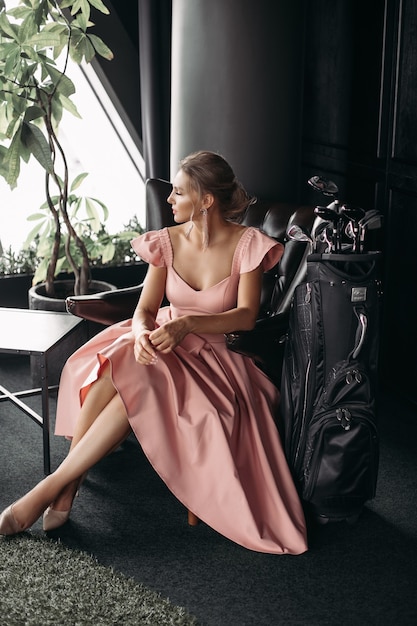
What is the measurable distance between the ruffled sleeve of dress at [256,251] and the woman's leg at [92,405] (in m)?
0.56

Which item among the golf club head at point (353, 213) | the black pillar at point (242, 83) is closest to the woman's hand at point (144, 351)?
the golf club head at point (353, 213)

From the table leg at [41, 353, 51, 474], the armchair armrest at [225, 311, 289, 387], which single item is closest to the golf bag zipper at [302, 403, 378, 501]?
the armchair armrest at [225, 311, 289, 387]

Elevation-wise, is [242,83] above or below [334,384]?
above

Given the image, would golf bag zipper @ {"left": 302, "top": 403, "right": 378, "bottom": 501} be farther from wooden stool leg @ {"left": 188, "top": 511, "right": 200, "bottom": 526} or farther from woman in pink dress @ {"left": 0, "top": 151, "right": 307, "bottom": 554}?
wooden stool leg @ {"left": 188, "top": 511, "right": 200, "bottom": 526}

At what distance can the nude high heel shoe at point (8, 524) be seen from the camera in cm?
241

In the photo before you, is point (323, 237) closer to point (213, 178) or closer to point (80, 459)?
point (213, 178)

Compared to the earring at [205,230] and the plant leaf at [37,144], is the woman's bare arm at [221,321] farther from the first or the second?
the plant leaf at [37,144]

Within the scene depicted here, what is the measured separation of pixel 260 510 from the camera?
8.07 feet

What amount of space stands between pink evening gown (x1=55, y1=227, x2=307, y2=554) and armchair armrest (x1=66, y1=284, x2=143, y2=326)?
29 centimetres

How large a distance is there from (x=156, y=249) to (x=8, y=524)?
993mm

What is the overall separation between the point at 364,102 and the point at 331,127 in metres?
0.27

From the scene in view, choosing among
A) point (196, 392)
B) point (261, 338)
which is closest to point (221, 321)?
point (261, 338)

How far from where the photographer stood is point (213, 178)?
8.73ft

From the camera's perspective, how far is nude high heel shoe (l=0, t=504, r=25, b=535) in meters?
2.41
